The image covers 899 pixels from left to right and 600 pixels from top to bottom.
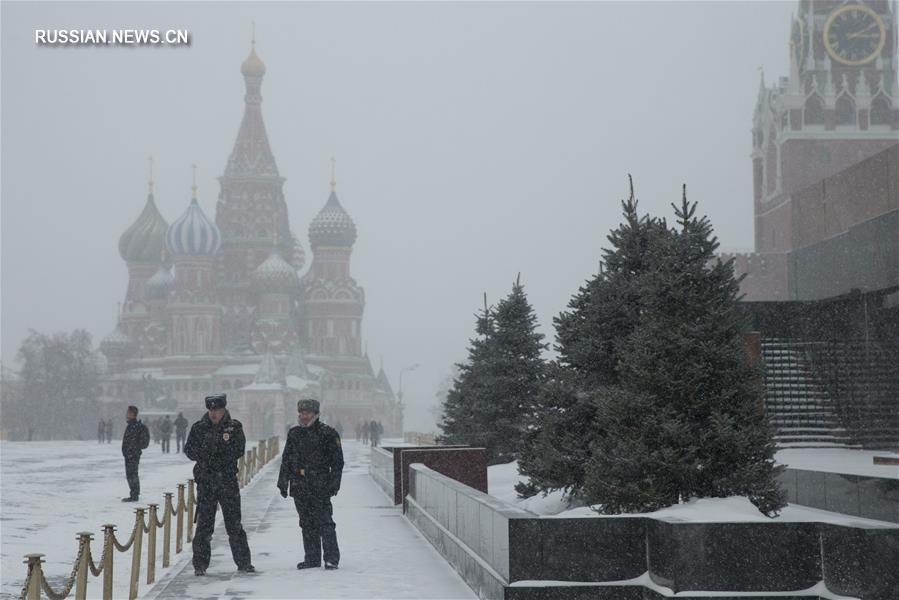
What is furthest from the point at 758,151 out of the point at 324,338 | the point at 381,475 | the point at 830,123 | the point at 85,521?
the point at 85,521

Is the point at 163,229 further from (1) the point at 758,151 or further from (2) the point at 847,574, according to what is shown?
(2) the point at 847,574

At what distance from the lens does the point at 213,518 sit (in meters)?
12.7

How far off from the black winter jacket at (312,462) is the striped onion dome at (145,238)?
126674 mm

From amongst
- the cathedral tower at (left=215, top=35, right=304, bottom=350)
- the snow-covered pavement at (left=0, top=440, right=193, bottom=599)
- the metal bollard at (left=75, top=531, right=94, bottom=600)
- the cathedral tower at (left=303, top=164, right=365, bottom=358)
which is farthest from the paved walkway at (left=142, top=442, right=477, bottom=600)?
the cathedral tower at (left=303, top=164, right=365, bottom=358)

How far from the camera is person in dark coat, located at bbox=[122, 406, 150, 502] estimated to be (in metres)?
22.5

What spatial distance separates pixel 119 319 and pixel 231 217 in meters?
18.3

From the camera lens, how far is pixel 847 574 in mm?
8984

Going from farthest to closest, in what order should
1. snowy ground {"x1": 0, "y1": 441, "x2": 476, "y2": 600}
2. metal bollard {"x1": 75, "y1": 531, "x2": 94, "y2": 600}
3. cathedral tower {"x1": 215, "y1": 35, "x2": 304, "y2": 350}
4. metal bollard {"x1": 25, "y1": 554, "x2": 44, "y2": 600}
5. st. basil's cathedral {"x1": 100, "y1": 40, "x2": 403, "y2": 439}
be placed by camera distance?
cathedral tower {"x1": 215, "y1": 35, "x2": 304, "y2": 350}
st. basil's cathedral {"x1": 100, "y1": 40, "x2": 403, "y2": 439}
snowy ground {"x1": 0, "y1": 441, "x2": 476, "y2": 600}
metal bollard {"x1": 75, "y1": 531, "x2": 94, "y2": 600}
metal bollard {"x1": 25, "y1": 554, "x2": 44, "y2": 600}

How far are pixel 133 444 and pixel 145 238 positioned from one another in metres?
117

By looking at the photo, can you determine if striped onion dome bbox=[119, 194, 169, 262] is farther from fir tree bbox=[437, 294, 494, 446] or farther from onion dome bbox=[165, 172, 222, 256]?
fir tree bbox=[437, 294, 494, 446]

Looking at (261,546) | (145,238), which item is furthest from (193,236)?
(261,546)

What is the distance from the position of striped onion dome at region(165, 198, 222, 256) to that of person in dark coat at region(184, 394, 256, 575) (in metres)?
115

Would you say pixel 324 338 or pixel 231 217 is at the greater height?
pixel 231 217

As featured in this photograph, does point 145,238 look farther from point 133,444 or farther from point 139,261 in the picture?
point 133,444
